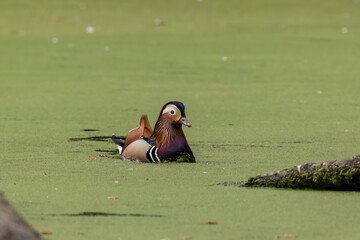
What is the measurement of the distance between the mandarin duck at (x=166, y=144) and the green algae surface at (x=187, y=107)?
0.27 feet

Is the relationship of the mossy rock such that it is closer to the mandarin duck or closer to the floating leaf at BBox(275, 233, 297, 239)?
the mandarin duck

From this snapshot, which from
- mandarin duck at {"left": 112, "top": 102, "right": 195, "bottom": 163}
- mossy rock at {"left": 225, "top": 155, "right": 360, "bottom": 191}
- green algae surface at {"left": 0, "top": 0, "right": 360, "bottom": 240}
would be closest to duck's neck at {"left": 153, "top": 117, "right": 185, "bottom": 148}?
mandarin duck at {"left": 112, "top": 102, "right": 195, "bottom": 163}

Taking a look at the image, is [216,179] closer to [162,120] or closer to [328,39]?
[162,120]

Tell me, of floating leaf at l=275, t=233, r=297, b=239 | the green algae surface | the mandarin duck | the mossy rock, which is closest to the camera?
floating leaf at l=275, t=233, r=297, b=239

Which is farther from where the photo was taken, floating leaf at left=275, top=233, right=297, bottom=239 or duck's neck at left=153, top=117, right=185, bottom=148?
duck's neck at left=153, top=117, right=185, bottom=148

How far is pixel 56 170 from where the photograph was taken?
582 centimetres

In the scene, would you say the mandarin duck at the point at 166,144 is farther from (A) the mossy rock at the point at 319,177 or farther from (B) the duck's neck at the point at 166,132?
(A) the mossy rock at the point at 319,177

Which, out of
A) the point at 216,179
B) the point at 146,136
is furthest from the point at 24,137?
the point at 216,179

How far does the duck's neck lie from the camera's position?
603 cm

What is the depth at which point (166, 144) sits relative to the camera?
6012mm

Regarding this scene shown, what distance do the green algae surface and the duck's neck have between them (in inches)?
6.1

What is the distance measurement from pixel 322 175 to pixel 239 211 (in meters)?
0.67

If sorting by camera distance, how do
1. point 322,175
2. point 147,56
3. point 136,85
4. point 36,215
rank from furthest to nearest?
point 147,56 < point 136,85 < point 322,175 < point 36,215

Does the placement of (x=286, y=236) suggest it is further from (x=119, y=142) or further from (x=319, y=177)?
(x=119, y=142)
